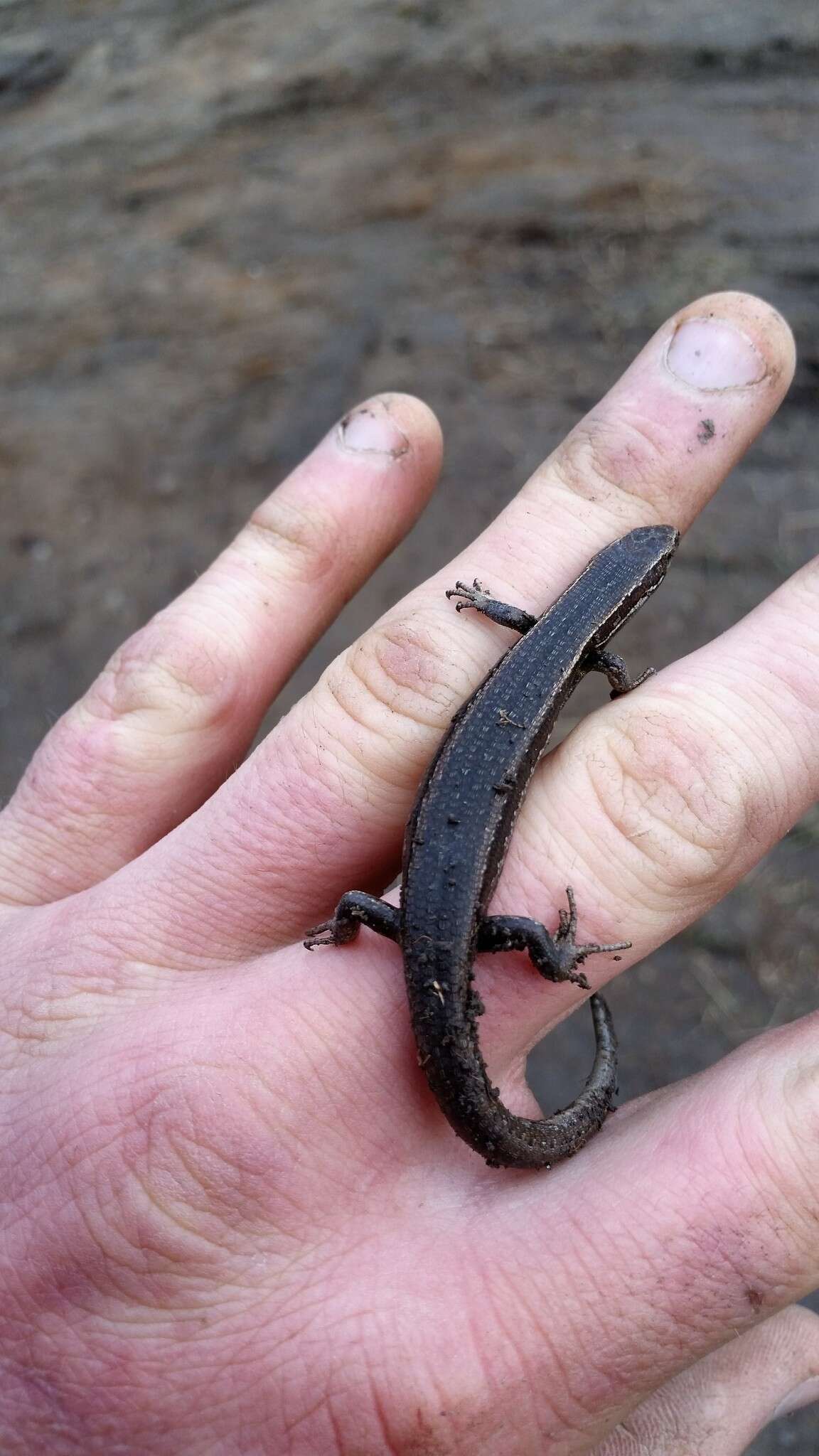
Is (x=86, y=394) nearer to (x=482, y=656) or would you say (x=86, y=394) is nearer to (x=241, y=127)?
(x=241, y=127)

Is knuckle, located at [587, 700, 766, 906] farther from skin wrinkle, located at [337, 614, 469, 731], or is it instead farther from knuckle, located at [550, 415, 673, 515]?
knuckle, located at [550, 415, 673, 515]

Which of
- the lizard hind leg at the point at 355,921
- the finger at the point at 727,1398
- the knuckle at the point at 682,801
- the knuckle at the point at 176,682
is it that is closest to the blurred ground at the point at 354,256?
the knuckle at the point at 176,682

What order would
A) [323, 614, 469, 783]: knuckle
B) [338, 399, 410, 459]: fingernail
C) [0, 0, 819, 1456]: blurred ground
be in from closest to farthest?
[323, 614, 469, 783]: knuckle
[338, 399, 410, 459]: fingernail
[0, 0, 819, 1456]: blurred ground

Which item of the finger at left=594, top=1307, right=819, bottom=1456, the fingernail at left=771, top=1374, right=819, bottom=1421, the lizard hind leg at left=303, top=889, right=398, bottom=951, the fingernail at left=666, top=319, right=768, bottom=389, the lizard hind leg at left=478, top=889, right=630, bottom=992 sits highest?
the fingernail at left=666, top=319, right=768, bottom=389

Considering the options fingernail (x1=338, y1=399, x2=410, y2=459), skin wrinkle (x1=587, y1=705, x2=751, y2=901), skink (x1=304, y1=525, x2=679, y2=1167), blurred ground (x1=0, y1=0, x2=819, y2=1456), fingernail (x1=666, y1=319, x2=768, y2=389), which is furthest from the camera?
blurred ground (x1=0, y1=0, x2=819, y2=1456)

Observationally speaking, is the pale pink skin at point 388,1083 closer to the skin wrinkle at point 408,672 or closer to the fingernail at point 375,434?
the skin wrinkle at point 408,672

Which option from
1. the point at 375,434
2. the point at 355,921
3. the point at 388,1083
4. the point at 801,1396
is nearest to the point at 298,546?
the point at 375,434

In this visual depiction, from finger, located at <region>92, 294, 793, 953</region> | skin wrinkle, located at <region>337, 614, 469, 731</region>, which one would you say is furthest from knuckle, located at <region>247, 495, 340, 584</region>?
skin wrinkle, located at <region>337, 614, 469, 731</region>
